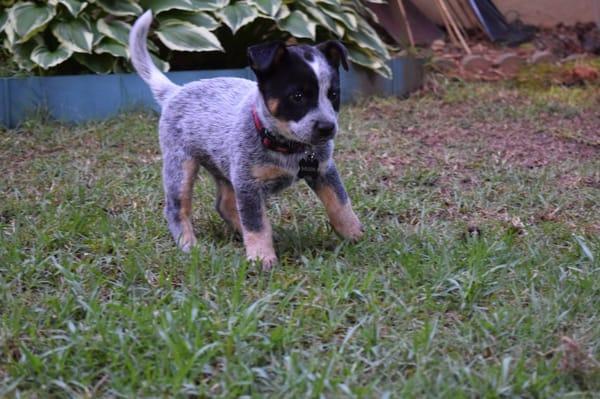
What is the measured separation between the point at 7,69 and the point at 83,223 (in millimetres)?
3304

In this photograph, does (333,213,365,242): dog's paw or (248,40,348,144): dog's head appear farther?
(333,213,365,242): dog's paw

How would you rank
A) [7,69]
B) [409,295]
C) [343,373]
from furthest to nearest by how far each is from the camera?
[7,69] → [409,295] → [343,373]

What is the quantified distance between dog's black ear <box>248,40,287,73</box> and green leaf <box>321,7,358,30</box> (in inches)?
165

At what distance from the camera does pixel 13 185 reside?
4410mm

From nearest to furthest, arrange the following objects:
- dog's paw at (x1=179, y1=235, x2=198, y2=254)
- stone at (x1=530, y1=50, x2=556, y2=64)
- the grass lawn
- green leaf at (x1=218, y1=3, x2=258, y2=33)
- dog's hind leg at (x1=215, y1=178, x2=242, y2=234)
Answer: the grass lawn
dog's paw at (x1=179, y1=235, x2=198, y2=254)
dog's hind leg at (x1=215, y1=178, x2=242, y2=234)
green leaf at (x1=218, y1=3, x2=258, y2=33)
stone at (x1=530, y1=50, x2=556, y2=64)

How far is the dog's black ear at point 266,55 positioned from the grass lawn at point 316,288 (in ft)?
2.47

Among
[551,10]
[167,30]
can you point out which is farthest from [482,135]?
[551,10]

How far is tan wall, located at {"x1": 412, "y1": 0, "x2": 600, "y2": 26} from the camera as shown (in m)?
9.48

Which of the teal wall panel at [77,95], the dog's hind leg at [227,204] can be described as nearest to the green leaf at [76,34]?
the teal wall panel at [77,95]

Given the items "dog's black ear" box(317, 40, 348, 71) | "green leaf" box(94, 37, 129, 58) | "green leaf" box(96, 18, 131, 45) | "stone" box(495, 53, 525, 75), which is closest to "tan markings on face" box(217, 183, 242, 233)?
"dog's black ear" box(317, 40, 348, 71)

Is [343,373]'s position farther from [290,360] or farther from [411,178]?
[411,178]

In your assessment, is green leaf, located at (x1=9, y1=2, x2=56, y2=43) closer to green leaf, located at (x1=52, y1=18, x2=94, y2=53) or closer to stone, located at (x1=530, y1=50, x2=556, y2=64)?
green leaf, located at (x1=52, y1=18, x2=94, y2=53)

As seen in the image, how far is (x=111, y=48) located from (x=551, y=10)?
5.70m

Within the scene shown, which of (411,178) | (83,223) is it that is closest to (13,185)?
(83,223)
